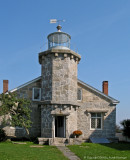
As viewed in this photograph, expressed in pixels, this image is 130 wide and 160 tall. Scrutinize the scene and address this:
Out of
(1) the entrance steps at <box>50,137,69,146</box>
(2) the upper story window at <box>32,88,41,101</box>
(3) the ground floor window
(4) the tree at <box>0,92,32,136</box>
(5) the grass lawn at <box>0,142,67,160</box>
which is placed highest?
(2) the upper story window at <box>32,88,41,101</box>

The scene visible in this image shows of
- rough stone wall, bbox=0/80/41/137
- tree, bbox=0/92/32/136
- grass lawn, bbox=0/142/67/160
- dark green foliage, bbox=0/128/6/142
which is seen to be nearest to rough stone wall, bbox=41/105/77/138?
tree, bbox=0/92/32/136

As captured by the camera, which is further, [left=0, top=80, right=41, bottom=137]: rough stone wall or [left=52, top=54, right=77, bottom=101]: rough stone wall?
[left=0, top=80, right=41, bottom=137]: rough stone wall

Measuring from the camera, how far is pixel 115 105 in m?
19.5

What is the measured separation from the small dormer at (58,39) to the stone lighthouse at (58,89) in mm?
178

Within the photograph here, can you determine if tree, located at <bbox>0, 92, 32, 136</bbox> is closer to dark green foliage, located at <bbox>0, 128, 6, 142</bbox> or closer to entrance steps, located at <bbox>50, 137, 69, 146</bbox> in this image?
dark green foliage, located at <bbox>0, 128, 6, 142</bbox>

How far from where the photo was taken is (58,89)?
1669 centimetres

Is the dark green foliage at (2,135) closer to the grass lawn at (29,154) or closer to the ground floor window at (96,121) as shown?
the grass lawn at (29,154)

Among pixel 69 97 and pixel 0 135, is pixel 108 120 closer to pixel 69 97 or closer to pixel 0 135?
pixel 69 97

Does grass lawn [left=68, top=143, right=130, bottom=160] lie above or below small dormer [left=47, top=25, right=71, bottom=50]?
below

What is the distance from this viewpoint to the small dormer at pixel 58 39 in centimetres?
1809

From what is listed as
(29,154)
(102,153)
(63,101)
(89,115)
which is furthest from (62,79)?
(29,154)

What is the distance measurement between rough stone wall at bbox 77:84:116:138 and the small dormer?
430 cm

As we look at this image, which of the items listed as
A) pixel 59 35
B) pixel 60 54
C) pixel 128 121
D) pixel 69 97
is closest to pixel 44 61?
pixel 60 54

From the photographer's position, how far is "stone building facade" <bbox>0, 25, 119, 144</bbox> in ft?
53.9
